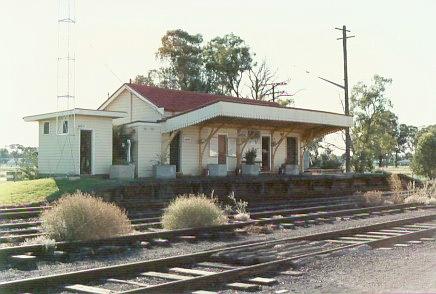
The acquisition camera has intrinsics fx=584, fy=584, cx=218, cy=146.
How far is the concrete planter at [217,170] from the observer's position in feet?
94.2

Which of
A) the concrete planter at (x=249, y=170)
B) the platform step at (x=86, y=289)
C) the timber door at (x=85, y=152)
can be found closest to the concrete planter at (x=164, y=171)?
the timber door at (x=85, y=152)

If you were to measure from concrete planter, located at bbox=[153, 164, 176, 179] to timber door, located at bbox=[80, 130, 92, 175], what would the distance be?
3010mm

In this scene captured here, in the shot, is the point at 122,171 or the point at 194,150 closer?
the point at 122,171

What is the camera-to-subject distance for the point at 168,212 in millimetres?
14523

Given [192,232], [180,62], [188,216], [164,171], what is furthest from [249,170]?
[180,62]

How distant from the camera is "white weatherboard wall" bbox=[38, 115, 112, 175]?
86.6 feet

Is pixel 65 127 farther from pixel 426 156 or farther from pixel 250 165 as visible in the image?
pixel 426 156

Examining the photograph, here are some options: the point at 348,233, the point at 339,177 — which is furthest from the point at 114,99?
the point at 348,233

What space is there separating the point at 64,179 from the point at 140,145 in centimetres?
456

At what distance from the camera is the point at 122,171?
85.5 feet

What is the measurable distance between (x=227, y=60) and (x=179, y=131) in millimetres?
31993

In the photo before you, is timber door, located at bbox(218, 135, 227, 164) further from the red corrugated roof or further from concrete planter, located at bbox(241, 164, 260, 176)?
the red corrugated roof

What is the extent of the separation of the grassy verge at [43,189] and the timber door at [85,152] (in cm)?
267

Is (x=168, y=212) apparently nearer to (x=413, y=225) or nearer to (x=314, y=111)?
(x=413, y=225)
